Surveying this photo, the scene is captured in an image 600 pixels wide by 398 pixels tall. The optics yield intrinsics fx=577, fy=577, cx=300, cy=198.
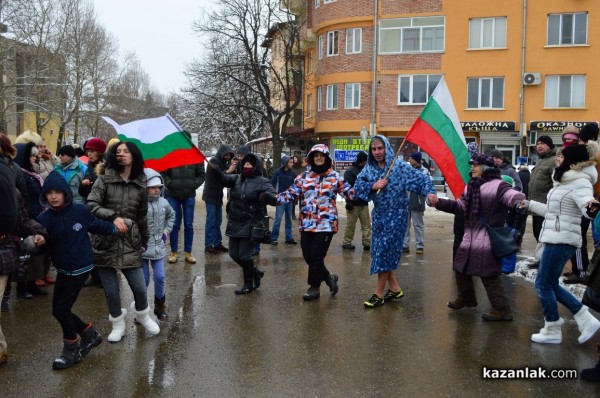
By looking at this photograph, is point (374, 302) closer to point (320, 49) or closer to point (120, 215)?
point (120, 215)

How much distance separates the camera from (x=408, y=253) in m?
10.7

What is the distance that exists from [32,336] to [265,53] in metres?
29.1

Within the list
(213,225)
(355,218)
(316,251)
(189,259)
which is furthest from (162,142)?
(355,218)

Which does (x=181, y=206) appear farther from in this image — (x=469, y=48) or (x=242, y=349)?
(x=469, y=48)

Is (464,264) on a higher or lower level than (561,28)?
lower

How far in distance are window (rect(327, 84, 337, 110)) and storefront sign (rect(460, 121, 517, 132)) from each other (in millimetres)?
7419

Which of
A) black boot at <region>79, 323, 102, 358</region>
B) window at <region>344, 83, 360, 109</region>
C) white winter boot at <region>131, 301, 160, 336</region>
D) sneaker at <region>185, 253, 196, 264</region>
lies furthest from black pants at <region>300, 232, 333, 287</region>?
window at <region>344, 83, 360, 109</region>

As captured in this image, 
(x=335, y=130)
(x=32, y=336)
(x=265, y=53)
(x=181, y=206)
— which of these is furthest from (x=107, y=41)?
(x=32, y=336)

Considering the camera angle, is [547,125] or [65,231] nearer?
[65,231]

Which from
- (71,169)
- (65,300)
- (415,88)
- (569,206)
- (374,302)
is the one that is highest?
(415,88)

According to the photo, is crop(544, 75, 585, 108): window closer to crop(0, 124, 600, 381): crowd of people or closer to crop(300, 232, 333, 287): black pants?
crop(0, 124, 600, 381): crowd of people

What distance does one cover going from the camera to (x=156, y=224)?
6324mm

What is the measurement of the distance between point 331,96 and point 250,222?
1047 inches

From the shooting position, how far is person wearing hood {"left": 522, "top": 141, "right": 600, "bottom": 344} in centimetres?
531
